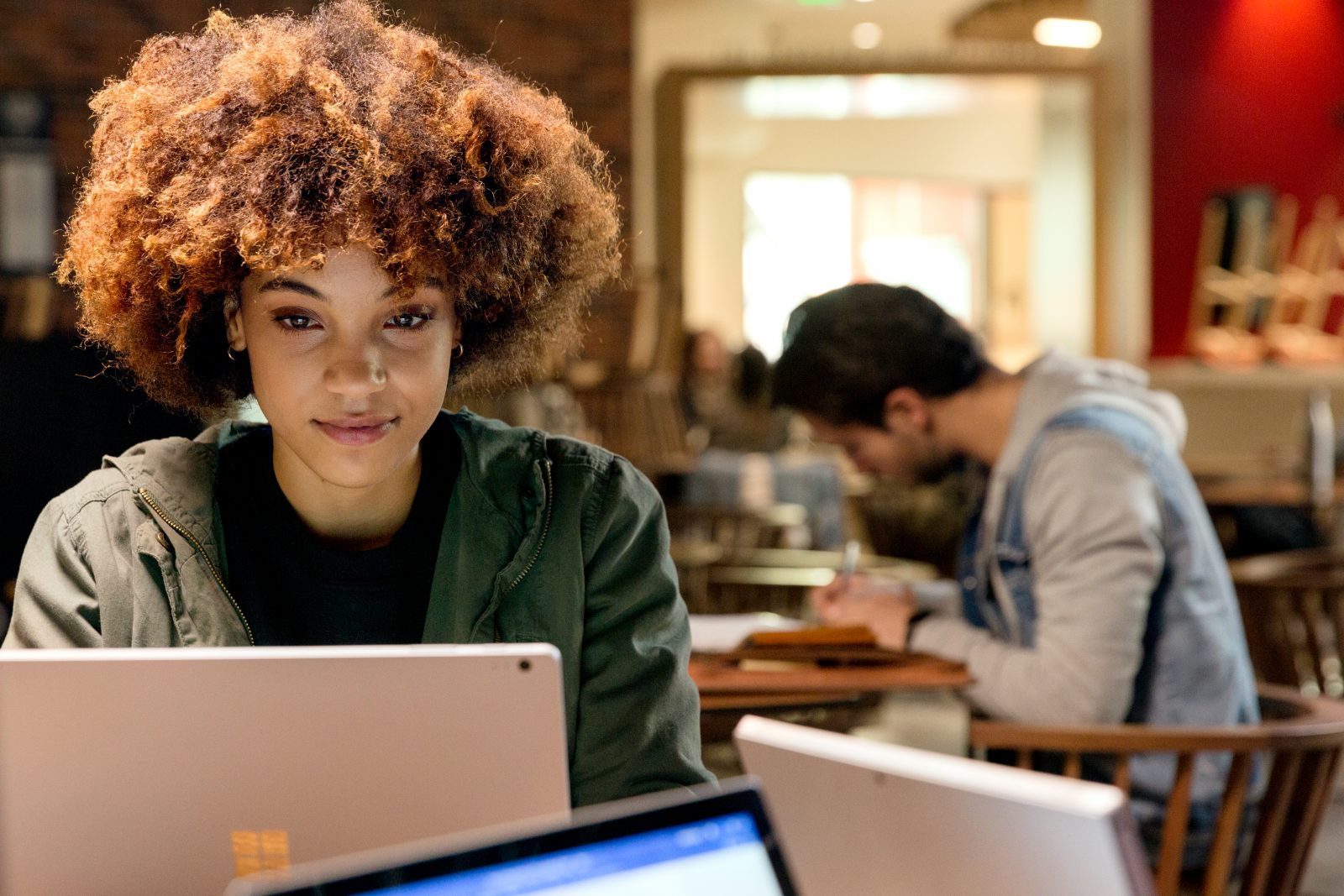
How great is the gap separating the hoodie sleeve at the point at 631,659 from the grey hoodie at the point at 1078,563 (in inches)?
31.8

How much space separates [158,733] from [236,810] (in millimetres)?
64

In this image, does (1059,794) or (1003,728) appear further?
(1003,728)

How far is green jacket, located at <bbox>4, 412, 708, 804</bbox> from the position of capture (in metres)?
1.25

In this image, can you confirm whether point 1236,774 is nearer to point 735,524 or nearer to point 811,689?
point 811,689

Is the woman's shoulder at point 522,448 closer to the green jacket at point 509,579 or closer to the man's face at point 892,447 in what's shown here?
the green jacket at point 509,579

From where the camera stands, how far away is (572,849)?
64cm

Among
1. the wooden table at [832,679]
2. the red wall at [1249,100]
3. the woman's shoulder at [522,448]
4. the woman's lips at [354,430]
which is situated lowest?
the wooden table at [832,679]

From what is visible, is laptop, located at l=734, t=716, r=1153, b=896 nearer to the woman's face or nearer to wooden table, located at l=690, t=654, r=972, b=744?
the woman's face

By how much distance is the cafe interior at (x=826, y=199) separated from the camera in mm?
5703

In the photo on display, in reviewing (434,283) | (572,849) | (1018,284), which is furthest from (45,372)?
(1018,284)

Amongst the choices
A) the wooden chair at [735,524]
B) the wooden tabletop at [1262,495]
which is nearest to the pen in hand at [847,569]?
the wooden chair at [735,524]

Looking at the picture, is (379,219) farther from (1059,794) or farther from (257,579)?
(1059,794)

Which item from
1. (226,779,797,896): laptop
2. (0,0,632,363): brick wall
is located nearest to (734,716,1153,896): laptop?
(226,779,797,896): laptop

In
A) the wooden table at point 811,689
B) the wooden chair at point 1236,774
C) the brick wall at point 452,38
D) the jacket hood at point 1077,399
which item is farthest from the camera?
the brick wall at point 452,38
